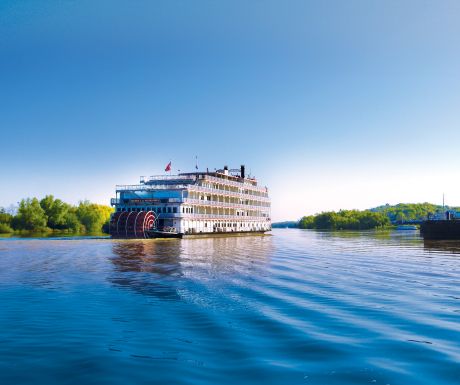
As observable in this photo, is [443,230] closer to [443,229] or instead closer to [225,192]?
[443,229]

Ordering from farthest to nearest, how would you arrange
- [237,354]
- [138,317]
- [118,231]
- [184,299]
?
1. [118,231]
2. [184,299]
3. [138,317]
4. [237,354]

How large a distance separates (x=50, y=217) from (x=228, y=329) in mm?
112048

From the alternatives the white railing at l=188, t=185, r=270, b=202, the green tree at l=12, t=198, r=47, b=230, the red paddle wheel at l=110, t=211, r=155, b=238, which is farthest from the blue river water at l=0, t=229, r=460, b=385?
the green tree at l=12, t=198, r=47, b=230

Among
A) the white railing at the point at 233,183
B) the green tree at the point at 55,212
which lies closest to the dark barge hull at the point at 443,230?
the white railing at the point at 233,183

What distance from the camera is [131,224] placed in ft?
207

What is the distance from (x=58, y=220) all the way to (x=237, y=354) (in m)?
113

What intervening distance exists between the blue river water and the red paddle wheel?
38.4 metres

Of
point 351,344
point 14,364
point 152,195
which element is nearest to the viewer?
point 14,364

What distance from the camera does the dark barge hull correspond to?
74438 millimetres

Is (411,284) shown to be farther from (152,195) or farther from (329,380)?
(152,195)

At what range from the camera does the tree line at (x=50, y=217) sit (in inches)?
4318

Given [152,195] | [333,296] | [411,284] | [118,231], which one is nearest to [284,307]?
[333,296]

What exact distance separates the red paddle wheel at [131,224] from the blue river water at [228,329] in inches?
1512

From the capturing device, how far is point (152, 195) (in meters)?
70.7
